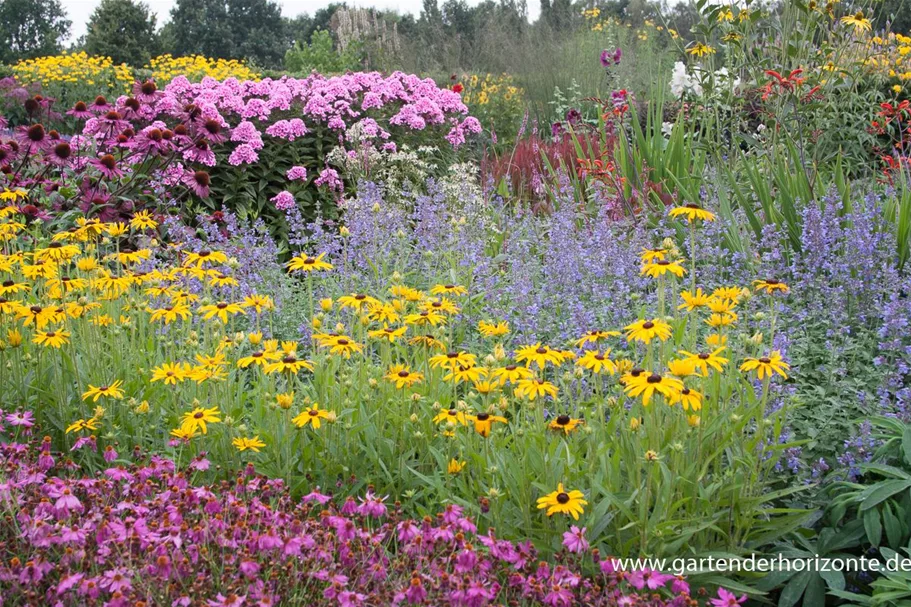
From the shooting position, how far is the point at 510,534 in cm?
227

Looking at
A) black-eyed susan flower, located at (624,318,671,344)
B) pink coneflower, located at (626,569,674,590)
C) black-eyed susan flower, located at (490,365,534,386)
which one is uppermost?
black-eyed susan flower, located at (624,318,671,344)

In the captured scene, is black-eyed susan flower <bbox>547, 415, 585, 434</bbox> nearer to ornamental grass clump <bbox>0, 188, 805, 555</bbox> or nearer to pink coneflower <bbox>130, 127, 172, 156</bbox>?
ornamental grass clump <bbox>0, 188, 805, 555</bbox>

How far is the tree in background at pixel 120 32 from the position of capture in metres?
30.5

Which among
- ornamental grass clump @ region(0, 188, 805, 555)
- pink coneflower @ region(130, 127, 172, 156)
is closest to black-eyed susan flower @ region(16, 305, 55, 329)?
ornamental grass clump @ region(0, 188, 805, 555)

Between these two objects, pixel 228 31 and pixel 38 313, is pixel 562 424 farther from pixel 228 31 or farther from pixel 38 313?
pixel 228 31

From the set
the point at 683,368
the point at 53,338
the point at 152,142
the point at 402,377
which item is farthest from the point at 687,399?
the point at 152,142

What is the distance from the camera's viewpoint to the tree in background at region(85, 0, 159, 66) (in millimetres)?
30484

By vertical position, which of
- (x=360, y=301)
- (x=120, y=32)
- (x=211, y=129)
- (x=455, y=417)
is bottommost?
(x=455, y=417)

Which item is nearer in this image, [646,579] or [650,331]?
[646,579]

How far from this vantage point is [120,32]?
31297 millimetres

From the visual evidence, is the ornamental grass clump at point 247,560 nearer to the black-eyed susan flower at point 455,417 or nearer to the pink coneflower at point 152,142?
the black-eyed susan flower at point 455,417

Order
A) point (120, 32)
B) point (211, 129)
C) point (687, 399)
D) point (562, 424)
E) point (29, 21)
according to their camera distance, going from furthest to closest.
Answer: point (29, 21) → point (120, 32) → point (211, 129) → point (562, 424) → point (687, 399)

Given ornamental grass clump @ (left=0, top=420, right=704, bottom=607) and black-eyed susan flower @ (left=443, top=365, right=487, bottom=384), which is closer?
ornamental grass clump @ (left=0, top=420, right=704, bottom=607)

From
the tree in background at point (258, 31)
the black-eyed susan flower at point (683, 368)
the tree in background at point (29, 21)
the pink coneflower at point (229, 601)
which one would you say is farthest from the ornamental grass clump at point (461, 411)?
the tree in background at point (29, 21)
